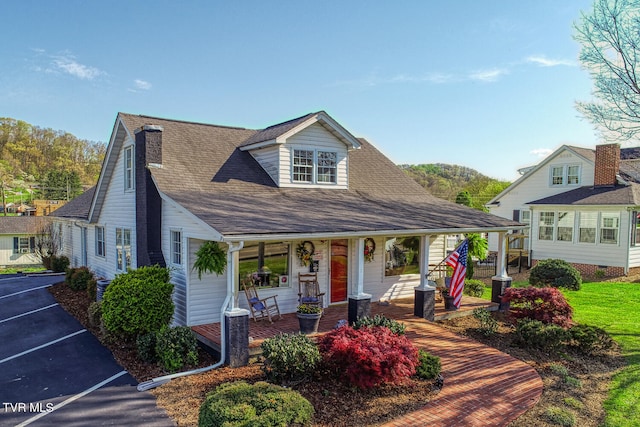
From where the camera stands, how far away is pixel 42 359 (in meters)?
9.48

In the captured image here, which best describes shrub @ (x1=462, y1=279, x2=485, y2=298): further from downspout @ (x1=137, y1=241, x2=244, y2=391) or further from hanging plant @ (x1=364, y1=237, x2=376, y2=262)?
downspout @ (x1=137, y1=241, x2=244, y2=391)

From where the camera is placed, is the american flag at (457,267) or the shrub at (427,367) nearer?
the shrub at (427,367)

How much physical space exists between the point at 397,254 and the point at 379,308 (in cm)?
229

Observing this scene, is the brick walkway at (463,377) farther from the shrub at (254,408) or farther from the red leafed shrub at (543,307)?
the red leafed shrub at (543,307)

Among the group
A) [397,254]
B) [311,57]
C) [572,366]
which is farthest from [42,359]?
[311,57]

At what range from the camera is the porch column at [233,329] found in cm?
836

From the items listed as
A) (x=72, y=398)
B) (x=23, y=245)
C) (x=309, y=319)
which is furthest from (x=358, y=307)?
(x=23, y=245)

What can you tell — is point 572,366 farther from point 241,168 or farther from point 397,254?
point 241,168

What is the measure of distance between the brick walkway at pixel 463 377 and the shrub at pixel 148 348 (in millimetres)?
1062

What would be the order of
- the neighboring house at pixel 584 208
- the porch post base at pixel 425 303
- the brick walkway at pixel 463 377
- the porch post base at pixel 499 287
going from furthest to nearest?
the neighboring house at pixel 584 208 < the porch post base at pixel 499 287 < the porch post base at pixel 425 303 < the brick walkway at pixel 463 377

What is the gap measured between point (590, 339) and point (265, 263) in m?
8.18

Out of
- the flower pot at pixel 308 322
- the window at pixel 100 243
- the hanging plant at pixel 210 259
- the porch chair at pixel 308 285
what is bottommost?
the flower pot at pixel 308 322

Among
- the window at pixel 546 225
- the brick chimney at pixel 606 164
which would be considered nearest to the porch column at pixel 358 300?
the window at pixel 546 225

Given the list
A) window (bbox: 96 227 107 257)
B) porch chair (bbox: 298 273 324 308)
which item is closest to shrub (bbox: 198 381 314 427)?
porch chair (bbox: 298 273 324 308)
